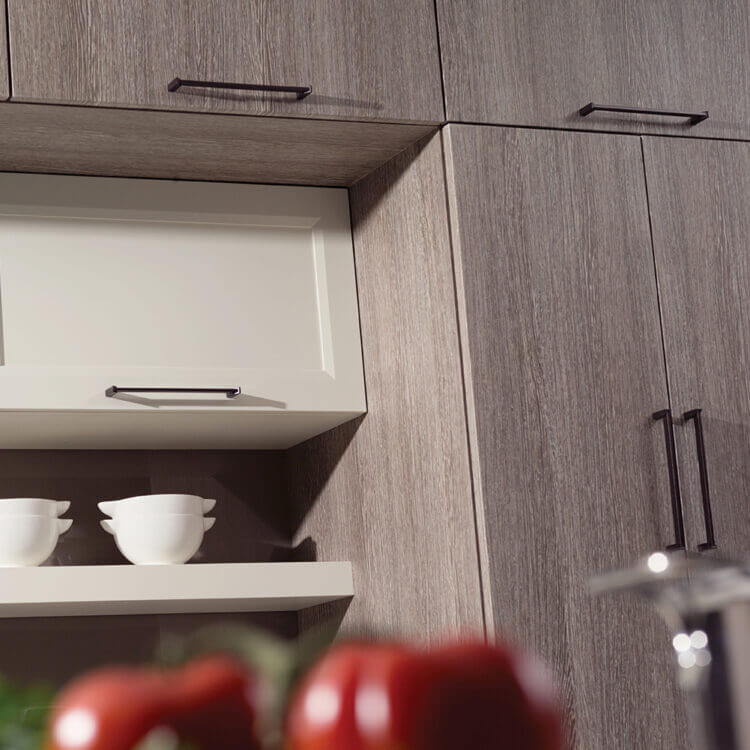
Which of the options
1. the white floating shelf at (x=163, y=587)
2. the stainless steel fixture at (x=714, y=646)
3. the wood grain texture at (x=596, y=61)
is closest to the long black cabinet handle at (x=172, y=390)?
the white floating shelf at (x=163, y=587)

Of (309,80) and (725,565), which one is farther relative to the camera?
(309,80)

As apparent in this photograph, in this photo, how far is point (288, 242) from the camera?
214 cm

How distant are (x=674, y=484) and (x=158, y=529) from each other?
803 millimetres

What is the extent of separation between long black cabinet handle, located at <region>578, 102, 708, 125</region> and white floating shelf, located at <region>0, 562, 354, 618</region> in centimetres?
85

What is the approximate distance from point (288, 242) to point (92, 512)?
0.58m

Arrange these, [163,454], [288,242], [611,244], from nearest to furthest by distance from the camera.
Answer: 1. [611,244]
2. [288,242]
3. [163,454]

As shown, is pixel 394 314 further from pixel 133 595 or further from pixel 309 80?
pixel 133 595

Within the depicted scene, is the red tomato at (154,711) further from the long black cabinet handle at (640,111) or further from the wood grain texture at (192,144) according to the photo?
the long black cabinet handle at (640,111)

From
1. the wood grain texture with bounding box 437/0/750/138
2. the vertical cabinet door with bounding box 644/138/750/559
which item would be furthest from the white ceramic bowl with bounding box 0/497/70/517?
the vertical cabinet door with bounding box 644/138/750/559

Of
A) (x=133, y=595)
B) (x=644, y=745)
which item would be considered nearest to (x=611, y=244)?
(x=644, y=745)

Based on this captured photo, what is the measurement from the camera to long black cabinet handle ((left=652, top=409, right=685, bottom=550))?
1.91 metres

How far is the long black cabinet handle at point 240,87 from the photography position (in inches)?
70.3

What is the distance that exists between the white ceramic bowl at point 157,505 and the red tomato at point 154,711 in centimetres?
152

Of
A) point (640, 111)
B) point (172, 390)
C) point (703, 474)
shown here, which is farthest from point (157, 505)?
point (640, 111)
